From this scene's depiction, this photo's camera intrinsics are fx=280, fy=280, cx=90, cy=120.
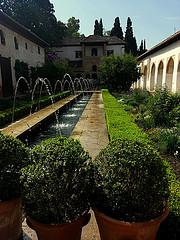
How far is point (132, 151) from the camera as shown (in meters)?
2.58

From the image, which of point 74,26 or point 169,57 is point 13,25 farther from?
point 74,26

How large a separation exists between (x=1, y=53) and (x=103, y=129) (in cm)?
1313

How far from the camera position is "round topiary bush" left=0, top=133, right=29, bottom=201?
2750 mm

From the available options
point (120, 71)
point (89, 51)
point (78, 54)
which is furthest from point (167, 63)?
point (78, 54)

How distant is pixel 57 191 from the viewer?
245 centimetres

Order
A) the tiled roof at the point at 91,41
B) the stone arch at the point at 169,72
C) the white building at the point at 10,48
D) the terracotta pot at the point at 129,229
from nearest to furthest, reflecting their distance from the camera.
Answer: the terracotta pot at the point at 129,229 → the white building at the point at 10,48 → the stone arch at the point at 169,72 → the tiled roof at the point at 91,41

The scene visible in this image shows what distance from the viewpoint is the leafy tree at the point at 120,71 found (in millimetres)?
24562

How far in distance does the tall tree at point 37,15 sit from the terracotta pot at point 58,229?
40246 mm

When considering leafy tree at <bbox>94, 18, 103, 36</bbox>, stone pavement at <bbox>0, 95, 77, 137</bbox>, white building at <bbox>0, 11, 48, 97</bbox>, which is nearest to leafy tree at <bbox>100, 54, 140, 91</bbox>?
white building at <bbox>0, 11, 48, 97</bbox>

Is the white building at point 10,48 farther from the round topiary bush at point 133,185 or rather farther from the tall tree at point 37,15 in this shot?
the round topiary bush at point 133,185

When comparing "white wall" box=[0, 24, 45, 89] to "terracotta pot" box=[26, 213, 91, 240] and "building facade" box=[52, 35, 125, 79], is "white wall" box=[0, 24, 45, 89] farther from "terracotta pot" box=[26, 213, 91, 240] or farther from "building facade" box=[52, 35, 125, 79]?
"terracotta pot" box=[26, 213, 91, 240]

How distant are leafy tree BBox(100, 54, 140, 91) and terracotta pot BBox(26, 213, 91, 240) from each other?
22.6 metres

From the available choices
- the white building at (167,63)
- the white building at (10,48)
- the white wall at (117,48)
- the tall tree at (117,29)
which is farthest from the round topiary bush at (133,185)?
the tall tree at (117,29)

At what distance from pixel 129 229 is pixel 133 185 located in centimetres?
38
